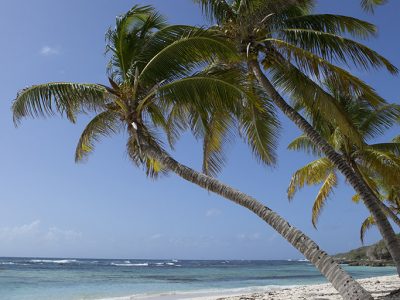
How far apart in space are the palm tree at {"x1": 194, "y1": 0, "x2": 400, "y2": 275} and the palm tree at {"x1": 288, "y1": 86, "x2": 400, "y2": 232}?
1.27 m

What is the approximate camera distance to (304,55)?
8523 mm

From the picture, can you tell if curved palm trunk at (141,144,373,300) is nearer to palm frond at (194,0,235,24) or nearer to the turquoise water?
palm frond at (194,0,235,24)

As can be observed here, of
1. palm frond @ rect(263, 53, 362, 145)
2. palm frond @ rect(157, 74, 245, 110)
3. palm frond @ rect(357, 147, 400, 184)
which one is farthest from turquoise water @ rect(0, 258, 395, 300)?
palm frond @ rect(157, 74, 245, 110)

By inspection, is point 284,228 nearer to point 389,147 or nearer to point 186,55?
point 186,55

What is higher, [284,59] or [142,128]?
[284,59]

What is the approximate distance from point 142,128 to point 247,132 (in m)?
→ 2.73

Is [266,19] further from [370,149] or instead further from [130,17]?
[370,149]

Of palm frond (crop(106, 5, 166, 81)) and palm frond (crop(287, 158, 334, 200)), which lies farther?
palm frond (crop(287, 158, 334, 200))

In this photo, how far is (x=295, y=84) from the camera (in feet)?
30.7

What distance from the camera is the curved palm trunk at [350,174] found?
8391 millimetres

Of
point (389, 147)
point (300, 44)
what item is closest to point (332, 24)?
point (300, 44)

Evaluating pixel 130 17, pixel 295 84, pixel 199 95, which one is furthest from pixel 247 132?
pixel 130 17

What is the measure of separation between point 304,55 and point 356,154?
519 cm

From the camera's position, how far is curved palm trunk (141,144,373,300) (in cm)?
569
